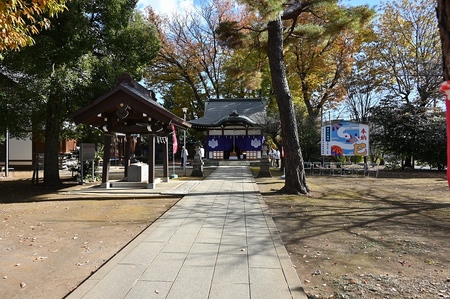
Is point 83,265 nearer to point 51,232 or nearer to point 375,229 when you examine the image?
point 51,232

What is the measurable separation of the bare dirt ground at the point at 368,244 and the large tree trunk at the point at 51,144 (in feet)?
27.4

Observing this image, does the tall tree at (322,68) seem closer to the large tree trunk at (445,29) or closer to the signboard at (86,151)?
the signboard at (86,151)

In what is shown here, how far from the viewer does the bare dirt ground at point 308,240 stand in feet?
A: 11.0

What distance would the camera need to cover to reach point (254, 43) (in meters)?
12.0

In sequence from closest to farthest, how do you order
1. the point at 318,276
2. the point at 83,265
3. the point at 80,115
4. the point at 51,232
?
the point at 318,276, the point at 83,265, the point at 51,232, the point at 80,115

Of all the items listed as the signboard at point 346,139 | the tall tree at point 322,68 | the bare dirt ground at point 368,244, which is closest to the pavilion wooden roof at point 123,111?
the bare dirt ground at point 368,244

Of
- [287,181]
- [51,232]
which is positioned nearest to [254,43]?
[287,181]

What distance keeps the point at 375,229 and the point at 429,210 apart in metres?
2.69

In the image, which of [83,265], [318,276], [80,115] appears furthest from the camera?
[80,115]

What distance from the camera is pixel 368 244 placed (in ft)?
15.6

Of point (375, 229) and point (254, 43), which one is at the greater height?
point (254, 43)

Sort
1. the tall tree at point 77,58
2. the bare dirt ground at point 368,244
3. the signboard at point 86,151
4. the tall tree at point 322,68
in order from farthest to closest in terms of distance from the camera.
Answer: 1. the tall tree at point 322,68
2. the signboard at point 86,151
3. the tall tree at point 77,58
4. the bare dirt ground at point 368,244

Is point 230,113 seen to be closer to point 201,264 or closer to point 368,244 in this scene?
point 368,244

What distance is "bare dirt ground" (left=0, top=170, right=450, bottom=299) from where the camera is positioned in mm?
3354
